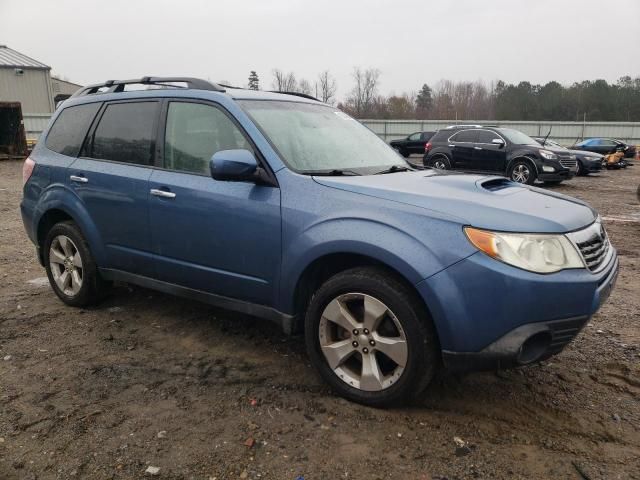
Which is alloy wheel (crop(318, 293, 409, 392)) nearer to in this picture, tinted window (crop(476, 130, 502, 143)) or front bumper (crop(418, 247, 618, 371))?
front bumper (crop(418, 247, 618, 371))

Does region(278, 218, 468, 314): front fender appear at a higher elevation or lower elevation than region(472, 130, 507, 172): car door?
lower

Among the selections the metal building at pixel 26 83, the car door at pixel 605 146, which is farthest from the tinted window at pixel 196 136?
the metal building at pixel 26 83

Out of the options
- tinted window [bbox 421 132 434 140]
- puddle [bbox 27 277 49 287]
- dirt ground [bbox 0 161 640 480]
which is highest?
tinted window [bbox 421 132 434 140]

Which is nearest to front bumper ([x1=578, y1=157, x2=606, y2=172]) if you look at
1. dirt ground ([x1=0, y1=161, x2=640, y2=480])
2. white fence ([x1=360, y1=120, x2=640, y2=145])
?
dirt ground ([x1=0, y1=161, x2=640, y2=480])

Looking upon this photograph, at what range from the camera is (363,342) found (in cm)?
272

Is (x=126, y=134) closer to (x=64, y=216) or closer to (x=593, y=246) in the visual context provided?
(x=64, y=216)

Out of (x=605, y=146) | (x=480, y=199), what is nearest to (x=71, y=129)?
(x=480, y=199)

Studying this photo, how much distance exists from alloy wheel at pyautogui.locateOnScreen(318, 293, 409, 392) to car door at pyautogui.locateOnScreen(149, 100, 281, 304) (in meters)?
0.45

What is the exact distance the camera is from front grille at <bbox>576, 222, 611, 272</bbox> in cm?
253

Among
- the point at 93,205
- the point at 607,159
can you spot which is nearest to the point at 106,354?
the point at 93,205

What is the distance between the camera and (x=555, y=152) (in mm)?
13805

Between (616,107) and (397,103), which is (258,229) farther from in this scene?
(397,103)

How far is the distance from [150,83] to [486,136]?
12.1m

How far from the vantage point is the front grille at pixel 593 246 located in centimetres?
253
